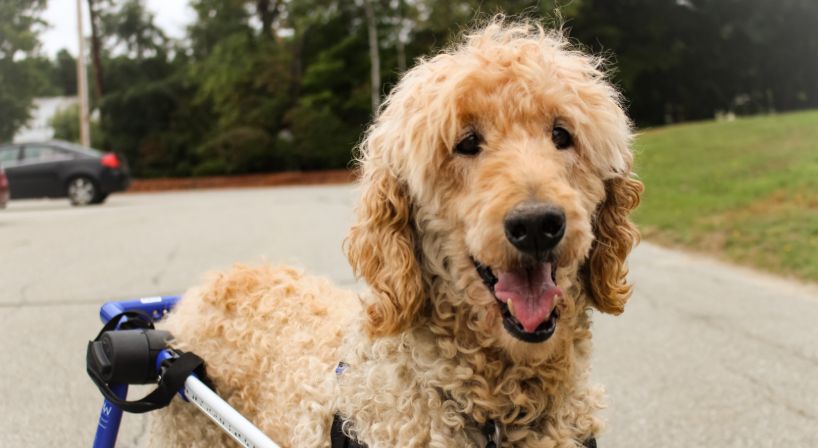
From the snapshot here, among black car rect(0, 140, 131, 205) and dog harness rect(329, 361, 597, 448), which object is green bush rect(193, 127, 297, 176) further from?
dog harness rect(329, 361, 597, 448)

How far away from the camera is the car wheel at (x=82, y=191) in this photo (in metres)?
20.8

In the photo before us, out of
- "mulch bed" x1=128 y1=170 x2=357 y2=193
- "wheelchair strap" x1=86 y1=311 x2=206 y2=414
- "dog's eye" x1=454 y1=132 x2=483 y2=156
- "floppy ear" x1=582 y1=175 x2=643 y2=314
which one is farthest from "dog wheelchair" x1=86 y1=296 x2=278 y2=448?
"mulch bed" x1=128 y1=170 x2=357 y2=193

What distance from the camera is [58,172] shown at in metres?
20.7

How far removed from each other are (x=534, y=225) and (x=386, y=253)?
476mm

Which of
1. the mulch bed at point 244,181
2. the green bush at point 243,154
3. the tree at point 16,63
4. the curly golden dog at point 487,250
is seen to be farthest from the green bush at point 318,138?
the curly golden dog at point 487,250

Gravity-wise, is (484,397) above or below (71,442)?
above

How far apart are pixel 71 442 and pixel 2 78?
47.1 meters

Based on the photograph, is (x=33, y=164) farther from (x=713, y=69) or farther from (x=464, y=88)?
(x=713, y=69)

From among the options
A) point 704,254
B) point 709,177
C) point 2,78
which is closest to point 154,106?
point 2,78

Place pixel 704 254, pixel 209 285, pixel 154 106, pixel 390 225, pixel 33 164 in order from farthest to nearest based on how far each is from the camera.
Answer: pixel 154 106, pixel 33 164, pixel 704 254, pixel 209 285, pixel 390 225

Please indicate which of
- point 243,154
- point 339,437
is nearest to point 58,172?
point 243,154

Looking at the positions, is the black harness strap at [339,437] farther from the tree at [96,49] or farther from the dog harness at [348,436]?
the tree at [96,49]

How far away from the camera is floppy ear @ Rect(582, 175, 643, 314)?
2.24m

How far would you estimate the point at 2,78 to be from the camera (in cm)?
4409
